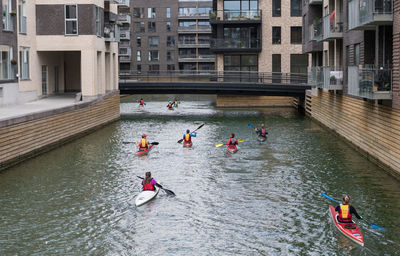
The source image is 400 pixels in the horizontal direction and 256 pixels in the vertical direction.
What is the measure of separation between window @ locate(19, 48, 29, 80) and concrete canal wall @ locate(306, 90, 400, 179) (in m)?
20.7

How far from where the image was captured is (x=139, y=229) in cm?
1656

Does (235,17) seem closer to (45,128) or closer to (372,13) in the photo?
(45,128)

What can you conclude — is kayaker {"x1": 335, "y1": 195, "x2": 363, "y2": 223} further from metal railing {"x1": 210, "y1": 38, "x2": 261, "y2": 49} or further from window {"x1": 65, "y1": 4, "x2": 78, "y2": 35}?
metal railing {"x1": 210, "y1": 38, "x2": 261, "y2": 49}

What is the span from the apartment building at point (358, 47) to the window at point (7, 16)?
64.3 feet

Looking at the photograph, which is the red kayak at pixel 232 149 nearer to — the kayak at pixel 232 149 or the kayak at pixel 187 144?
the kayak at pixel 232 149

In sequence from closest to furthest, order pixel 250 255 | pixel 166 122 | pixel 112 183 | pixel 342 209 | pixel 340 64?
pixel 250 255, pixel 342 209, pixel 112 183, pixel 340 64, pixel 166 122

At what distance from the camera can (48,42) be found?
1655 inches

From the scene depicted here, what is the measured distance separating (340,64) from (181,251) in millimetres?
27520

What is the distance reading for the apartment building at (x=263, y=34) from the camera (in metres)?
63.9

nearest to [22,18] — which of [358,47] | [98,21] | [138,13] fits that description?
[98,21]

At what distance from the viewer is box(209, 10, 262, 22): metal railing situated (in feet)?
209

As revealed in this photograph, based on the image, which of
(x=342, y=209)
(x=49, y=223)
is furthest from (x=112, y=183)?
(x=342, y=209)

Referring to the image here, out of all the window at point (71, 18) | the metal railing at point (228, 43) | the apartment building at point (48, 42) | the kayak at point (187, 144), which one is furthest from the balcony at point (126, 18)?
the kayak at point (187, 144)

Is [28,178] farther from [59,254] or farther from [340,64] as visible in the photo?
[340,64]
